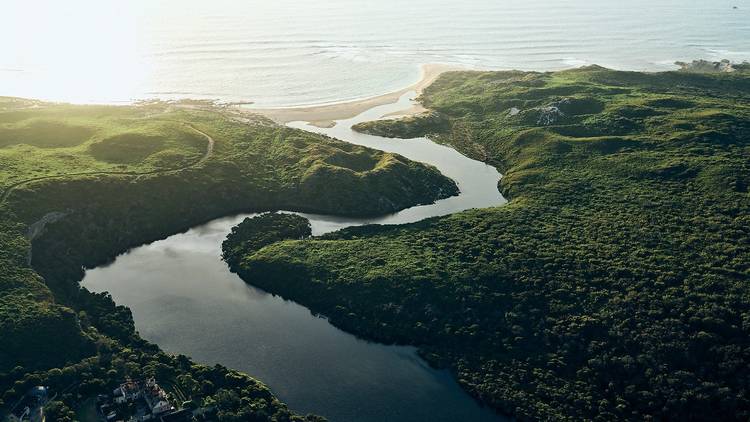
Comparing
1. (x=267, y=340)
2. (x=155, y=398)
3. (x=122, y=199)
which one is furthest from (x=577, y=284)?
(x=122, y=199)

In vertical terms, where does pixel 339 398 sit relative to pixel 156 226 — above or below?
below

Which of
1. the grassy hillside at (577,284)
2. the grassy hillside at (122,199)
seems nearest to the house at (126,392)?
the grassy hillside at (122,199)

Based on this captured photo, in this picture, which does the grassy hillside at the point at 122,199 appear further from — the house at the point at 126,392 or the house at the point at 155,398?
the house at the point at 155,398

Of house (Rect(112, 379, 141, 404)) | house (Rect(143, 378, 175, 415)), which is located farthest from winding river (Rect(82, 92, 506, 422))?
house (Rect(112, 379, 141, 404))

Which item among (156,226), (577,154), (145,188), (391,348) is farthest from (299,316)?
(577,154)

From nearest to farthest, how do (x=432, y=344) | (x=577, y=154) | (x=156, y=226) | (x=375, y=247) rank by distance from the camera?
1. (x=432, y=344)
2. (x=375, y=247)
3. (x=156, y=226)
4. (x=577, y=154)

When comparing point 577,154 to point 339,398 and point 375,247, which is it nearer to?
point 375,247

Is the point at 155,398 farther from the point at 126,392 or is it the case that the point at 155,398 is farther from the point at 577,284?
the point at 577,284

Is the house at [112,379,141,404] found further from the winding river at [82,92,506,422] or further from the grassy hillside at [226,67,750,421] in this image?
the grassy hillside at [226,67,750,421]
